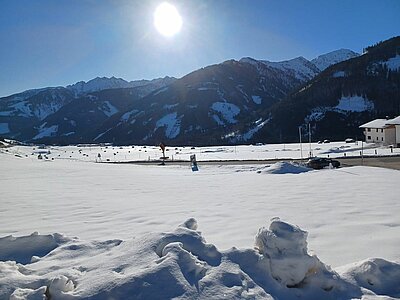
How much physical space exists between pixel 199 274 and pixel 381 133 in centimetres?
7239

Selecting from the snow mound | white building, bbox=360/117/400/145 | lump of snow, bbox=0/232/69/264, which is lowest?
the snow mound

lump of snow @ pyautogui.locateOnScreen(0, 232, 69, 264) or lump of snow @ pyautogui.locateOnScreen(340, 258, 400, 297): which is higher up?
lump of snow @ pyautogui.locateOnScreen(0, 232, 69, 264)

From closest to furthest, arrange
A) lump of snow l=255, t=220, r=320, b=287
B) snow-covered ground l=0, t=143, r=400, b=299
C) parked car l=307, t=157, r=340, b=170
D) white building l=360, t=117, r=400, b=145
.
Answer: snow-covered ground l=0, t=143, r=400, b=299, lump of snow l=255, t=220, r=320, b=287, parked car l=307, t=157, r=340, b=170, white building l=360, t=117, r=400, b=145

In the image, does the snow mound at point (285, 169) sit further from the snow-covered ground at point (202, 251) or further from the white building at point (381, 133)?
the white building at point (381, 133)

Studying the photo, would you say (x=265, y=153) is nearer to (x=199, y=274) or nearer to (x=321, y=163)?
(x=321, y=163)

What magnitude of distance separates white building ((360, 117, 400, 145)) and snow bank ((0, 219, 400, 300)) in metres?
66.3

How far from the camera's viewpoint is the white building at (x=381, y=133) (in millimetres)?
63688

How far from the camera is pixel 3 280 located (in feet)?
14.4

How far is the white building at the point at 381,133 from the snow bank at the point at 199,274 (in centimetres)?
6627

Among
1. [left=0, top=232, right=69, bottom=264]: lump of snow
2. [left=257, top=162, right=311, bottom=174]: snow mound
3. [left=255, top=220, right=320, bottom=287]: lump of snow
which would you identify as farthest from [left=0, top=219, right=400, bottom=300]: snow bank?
[left=257, top=162, right=311, bottom=174]: snow mound

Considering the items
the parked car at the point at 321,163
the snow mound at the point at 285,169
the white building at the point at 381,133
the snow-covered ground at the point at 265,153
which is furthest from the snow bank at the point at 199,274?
the white building at the point at 381,133

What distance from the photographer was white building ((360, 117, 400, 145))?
209ft

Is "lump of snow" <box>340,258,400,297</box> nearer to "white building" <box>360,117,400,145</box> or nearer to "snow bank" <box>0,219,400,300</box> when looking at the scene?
"snow bank" <box>0,219,400,300</box>

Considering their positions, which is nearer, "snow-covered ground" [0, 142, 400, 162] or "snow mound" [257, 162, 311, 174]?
"snow mound" [257, 162, 311, 174]
